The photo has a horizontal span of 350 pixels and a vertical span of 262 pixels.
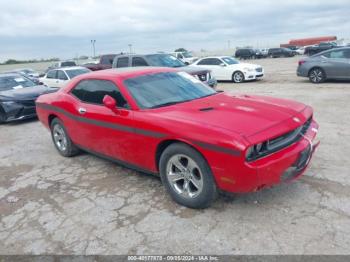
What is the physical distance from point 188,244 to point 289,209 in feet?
3.97

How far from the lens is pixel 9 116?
30.4 feet

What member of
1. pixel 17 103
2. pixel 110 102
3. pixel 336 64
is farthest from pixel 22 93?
pixel 336 64

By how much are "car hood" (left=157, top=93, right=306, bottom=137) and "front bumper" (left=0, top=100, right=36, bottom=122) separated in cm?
672

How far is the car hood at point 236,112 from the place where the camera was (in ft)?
11.0

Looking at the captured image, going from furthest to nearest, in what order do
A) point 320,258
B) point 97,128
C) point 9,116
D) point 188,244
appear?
1. point 9,116
2. point 97,128
3. point 188,244
4. point 320,258

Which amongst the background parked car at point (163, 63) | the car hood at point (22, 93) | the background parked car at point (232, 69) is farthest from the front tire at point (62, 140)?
the background parked car at point (232, 69)

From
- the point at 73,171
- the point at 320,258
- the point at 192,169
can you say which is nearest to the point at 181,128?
the point at 192,169

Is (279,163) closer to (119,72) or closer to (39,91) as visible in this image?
(119,72)

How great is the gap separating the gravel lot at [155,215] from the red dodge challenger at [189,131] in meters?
0.33

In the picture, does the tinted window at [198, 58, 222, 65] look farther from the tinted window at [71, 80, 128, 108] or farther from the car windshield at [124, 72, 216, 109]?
the tinted window at [71, 80, 128, 108]

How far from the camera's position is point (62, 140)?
5941 millimetres

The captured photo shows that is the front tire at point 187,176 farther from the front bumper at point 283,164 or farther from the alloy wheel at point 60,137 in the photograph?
the alloy wheel at point 60,137

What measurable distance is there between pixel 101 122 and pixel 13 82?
24.6 feet

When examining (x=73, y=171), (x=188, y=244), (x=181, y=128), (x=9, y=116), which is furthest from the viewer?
(x=9, y=116)
